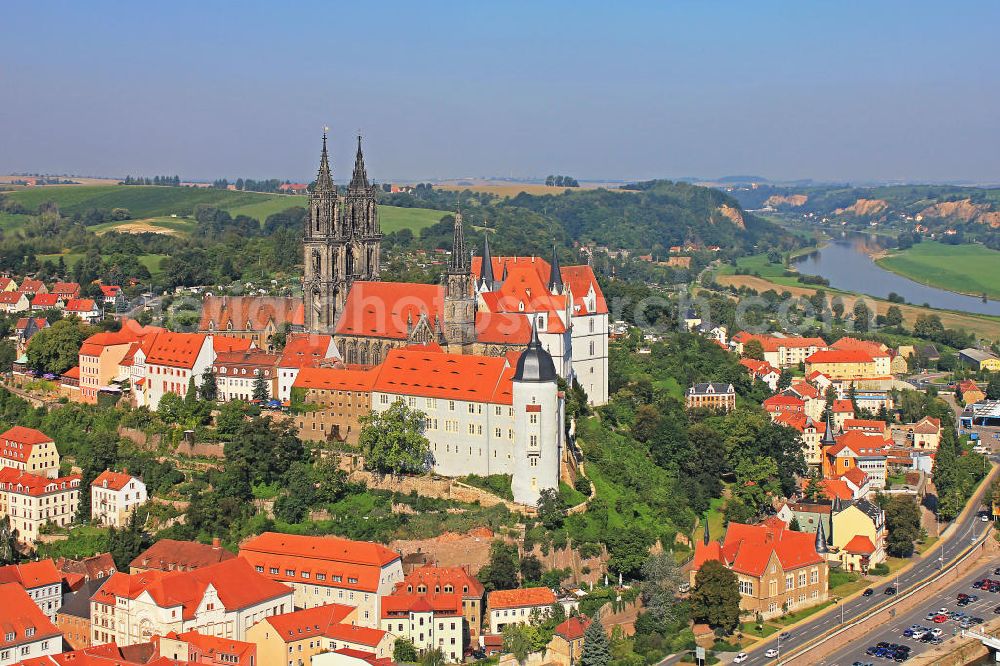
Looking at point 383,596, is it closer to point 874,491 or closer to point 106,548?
point 106,548

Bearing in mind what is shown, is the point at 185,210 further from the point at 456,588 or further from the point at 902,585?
the point at 456,588

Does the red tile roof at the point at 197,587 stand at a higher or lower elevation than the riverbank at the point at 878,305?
lower

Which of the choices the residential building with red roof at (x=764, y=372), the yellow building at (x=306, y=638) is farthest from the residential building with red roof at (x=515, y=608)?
the residential building with red roof at (x=764, y=372)

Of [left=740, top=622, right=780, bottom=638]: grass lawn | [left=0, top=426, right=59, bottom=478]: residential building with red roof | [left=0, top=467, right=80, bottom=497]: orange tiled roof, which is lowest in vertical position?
[left=740, top=622, right=780, bottom=638]: grass lawn

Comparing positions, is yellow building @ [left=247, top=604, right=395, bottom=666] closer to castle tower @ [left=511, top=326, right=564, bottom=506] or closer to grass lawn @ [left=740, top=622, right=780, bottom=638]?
castle tower @ [left=511, top=326, right=564, bottom=506]

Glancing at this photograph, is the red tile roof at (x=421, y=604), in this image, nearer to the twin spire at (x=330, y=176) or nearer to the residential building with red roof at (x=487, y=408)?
the residential building with red roof at (x=487, y=408)

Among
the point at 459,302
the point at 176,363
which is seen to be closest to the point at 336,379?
the point at 459,302

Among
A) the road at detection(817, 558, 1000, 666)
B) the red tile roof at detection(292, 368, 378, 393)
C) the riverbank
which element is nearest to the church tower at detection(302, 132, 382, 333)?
the red tile roof at detection(292, 368, 378, 393)
